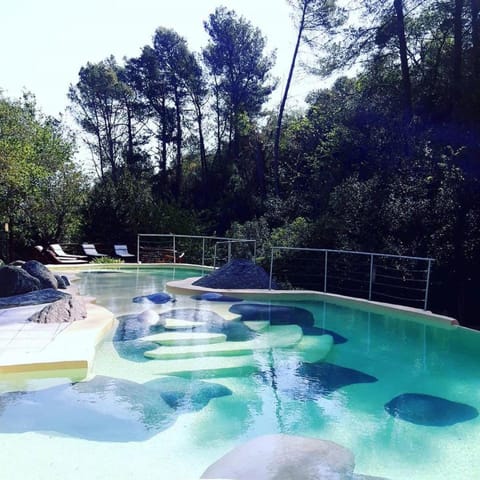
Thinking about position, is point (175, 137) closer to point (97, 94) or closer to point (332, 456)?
point (97, 94)

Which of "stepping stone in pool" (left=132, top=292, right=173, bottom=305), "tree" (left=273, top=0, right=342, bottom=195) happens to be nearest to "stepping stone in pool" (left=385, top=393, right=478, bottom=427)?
"stepping stone in pool" (left=132, top=292, right=173, bottom=305)

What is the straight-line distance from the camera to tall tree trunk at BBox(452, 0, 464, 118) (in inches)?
401

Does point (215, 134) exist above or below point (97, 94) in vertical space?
below

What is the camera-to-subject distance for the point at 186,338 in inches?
239

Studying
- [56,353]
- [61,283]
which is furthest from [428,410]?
[61,283]

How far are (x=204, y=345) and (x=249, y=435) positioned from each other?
2.30 m

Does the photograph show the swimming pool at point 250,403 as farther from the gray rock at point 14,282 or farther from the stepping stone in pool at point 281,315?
the gray rock at point 14,282

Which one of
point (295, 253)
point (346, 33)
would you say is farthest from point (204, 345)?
point (346, 33)

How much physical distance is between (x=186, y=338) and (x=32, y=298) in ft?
8.67

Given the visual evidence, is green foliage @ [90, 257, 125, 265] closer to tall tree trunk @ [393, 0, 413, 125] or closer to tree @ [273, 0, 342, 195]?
tall tree trunk @ [393, 0, 413, 125]

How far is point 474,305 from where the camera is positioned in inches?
377

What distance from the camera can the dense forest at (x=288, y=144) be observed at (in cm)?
997

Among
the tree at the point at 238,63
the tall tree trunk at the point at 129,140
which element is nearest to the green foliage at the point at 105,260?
the tree at the point at 238,63

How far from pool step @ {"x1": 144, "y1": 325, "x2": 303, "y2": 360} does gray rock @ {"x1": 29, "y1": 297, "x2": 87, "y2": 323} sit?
1.33 m
